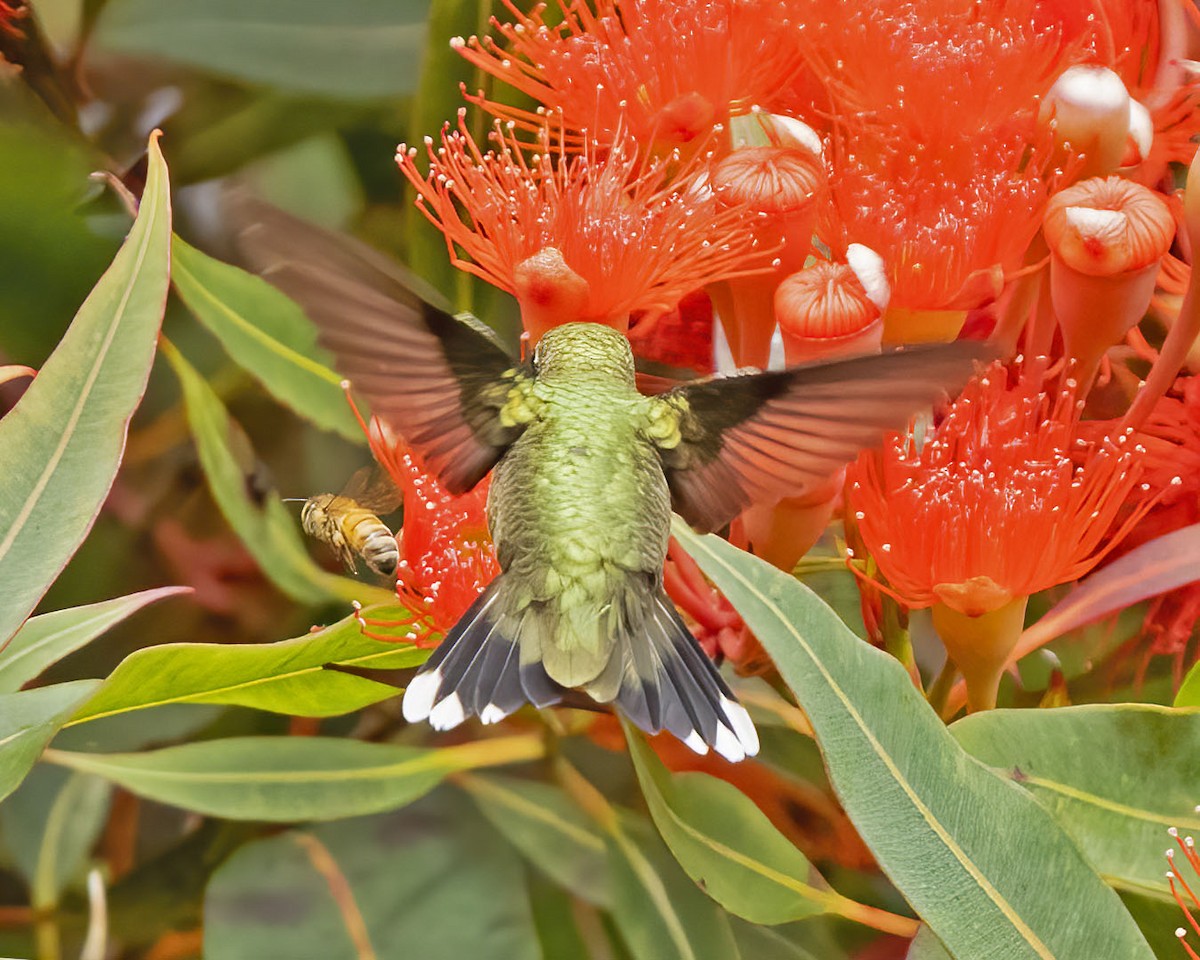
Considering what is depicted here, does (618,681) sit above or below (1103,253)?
below

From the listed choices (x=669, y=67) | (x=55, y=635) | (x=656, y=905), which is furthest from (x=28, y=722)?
(x=669, y=67)

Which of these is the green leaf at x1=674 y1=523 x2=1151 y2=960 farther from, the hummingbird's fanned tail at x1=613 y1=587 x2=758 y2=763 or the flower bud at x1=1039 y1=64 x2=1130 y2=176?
the flower bud at x1=1039 y1=64 x2=1130 y2=176

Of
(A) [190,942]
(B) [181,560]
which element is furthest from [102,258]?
(A) [190,942]

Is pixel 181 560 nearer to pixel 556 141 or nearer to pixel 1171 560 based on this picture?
pixel 556 141

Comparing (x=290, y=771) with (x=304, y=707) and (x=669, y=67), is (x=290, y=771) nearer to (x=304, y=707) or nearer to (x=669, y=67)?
(x=304, y=707)

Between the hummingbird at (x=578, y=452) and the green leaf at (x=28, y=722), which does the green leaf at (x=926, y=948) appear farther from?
the green leaf at (x=28, y=722)

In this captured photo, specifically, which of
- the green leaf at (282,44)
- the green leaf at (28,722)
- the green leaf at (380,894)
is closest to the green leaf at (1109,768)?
the green leaf at (380,894)
